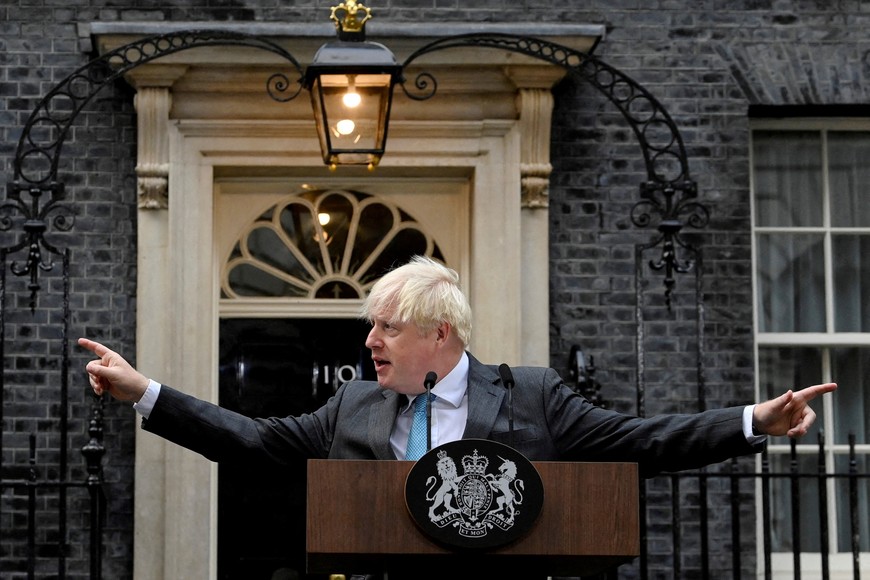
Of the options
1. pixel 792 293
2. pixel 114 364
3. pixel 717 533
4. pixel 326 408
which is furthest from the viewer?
pixel 792 293

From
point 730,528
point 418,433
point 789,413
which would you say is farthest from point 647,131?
point 789,413

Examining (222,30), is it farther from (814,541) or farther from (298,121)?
(814,541)

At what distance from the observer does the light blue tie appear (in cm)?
372

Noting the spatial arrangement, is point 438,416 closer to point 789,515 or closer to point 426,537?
point 426,537

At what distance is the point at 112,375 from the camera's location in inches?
139

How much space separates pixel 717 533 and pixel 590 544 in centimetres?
442

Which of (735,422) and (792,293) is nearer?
(735,422)

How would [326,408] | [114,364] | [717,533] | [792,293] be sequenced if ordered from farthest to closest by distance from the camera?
[792,293], [717,533], [326,408], [114,364]

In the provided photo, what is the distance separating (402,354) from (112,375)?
2.25 feet

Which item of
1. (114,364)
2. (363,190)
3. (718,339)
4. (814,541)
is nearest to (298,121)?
(363,190)

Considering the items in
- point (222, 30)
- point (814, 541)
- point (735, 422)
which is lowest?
point (814, 541)

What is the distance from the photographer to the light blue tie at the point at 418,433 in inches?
147

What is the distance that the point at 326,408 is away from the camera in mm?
3986

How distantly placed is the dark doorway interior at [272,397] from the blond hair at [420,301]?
382 cm
